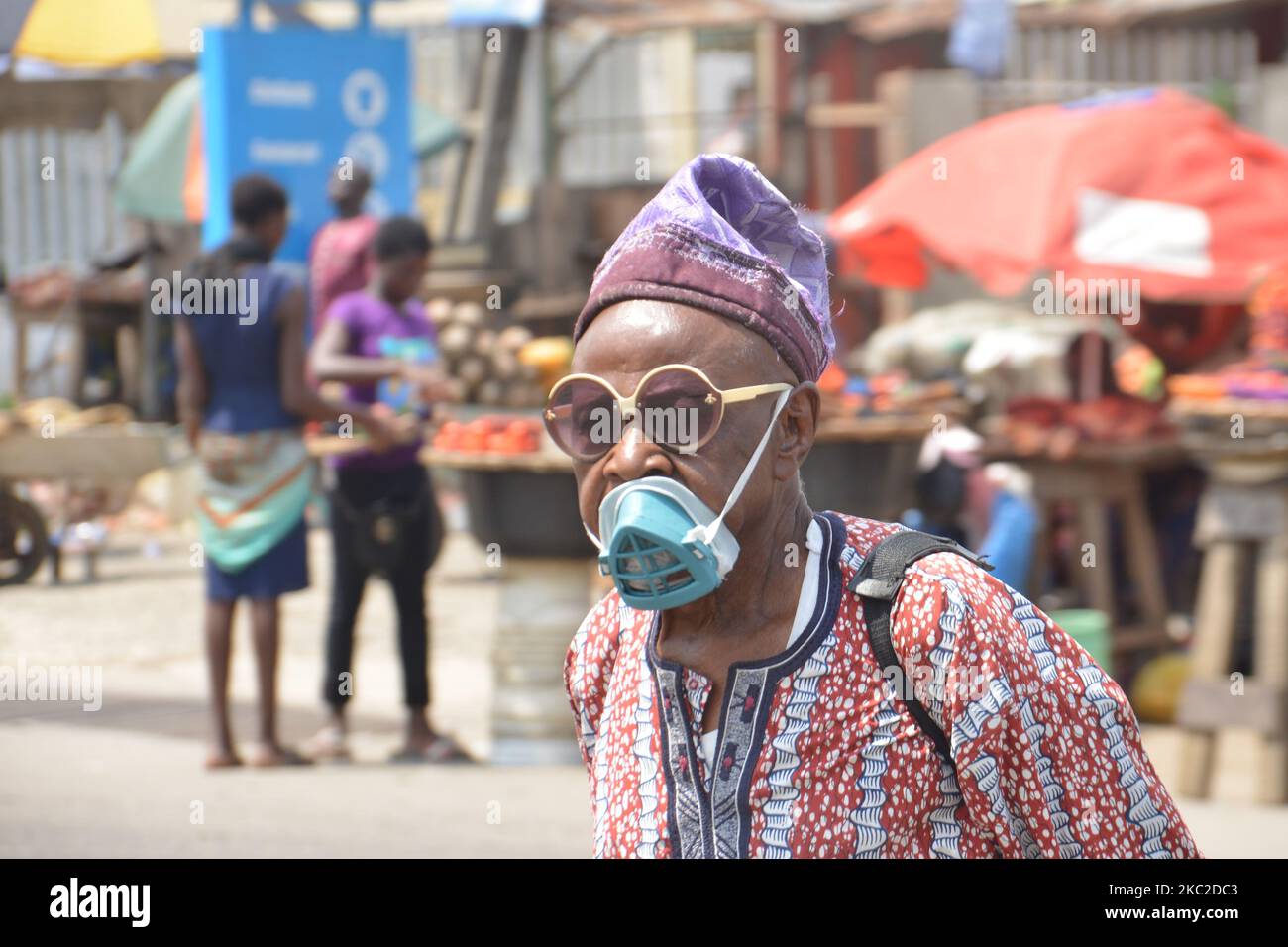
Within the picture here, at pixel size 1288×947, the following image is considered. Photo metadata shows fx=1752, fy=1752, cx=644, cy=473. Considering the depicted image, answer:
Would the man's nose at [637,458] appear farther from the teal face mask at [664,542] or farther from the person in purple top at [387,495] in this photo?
the person in purple top at [387,495]

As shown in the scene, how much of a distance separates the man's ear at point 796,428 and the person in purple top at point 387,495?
4447 millimetres

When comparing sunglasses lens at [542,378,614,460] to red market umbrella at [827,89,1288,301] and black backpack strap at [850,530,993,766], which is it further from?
red market umbrella at [827,89,1288,301]

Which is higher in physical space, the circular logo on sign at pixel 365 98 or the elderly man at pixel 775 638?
the circular logo on sign at pixel 365 98

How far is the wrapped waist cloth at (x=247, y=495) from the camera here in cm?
616

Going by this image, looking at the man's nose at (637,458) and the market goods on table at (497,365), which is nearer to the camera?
the man's nose at (637,458)

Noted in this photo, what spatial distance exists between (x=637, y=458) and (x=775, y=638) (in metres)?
0.27

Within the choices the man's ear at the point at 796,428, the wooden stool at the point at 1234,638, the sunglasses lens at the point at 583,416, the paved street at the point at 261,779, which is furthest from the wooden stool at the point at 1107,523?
the sunglasses lens at the point at 583,416

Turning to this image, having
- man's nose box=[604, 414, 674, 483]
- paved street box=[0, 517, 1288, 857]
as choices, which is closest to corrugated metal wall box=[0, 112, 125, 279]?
paved street box=[0, 517, 1288, 857]

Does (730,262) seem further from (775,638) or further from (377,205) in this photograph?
(377,205)

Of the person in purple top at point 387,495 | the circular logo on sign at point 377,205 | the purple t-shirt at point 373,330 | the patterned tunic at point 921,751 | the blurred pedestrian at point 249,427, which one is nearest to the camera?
the patterned tunic at point 921,751

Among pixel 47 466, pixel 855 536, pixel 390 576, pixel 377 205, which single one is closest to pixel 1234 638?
pixel 390 576

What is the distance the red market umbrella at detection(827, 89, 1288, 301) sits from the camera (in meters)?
6.87

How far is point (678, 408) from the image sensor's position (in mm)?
1919

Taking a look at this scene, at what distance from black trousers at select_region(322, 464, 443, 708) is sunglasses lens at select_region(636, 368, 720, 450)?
4575 mm
